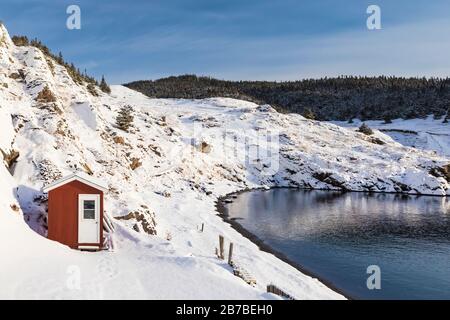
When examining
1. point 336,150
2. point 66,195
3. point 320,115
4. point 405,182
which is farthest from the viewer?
point 320,115

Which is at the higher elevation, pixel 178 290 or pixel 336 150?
pixel 336 150

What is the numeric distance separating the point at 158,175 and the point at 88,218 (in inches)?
1443

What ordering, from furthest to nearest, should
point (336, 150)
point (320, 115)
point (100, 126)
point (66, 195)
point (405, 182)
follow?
point (320, 115) → point (336, 150) → point (405, 182) → point (100, 126) → point (66, 195)

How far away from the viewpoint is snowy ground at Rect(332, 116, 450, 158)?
103912mm

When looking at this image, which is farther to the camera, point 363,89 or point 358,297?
point 363,89

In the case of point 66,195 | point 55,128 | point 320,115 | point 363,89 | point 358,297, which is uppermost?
point 363,89

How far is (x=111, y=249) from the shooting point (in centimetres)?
2417

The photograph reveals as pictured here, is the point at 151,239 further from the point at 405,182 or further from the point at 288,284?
the point at 405,182

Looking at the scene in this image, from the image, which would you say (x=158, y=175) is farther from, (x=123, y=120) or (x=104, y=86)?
(x=104, y=86)

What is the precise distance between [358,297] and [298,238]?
48.1 feet

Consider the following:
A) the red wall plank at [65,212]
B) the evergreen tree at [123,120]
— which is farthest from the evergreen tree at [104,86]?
the red wall plank at [65,212]

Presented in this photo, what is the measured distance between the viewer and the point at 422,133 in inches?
4439

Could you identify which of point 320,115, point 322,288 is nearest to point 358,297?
point 322,288

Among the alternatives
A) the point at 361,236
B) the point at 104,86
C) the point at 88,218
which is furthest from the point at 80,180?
the point at 104,86
